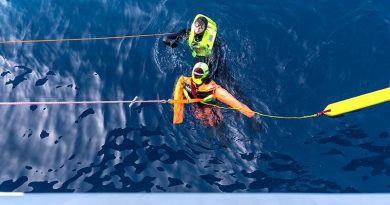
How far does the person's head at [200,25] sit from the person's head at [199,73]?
1.02 metres

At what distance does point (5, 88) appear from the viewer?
10.9 meters

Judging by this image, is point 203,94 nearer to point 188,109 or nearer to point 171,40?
point 188,109

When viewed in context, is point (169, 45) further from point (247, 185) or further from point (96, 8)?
point (247, 185)

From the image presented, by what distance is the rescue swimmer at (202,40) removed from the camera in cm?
984

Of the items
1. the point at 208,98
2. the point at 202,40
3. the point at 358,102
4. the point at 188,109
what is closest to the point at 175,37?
the point at 202,40

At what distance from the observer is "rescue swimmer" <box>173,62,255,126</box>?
29.6 ft

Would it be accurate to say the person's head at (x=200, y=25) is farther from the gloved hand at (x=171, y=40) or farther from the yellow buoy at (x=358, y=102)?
the yellow buoy at (x=358, y=102)

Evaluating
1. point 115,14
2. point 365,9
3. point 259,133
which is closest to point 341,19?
point 365,9

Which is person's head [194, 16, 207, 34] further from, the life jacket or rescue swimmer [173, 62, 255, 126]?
rescue swimmer [173, 62, 255, 126]

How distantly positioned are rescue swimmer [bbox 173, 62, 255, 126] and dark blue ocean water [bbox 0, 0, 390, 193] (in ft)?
0.84

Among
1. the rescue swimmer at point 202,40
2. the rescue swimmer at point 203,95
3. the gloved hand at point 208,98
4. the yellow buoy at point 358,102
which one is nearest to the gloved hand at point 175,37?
the rescue swimmer at point 202,40

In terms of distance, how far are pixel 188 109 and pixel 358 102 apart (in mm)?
3493

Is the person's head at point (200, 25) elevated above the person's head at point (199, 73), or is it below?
above

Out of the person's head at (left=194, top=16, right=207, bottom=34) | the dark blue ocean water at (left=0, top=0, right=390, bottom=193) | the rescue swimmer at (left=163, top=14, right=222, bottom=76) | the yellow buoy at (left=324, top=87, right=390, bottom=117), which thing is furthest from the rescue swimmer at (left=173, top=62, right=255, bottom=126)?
the yellow buoy at (left=324, top=87, right=390, bottom=117)
